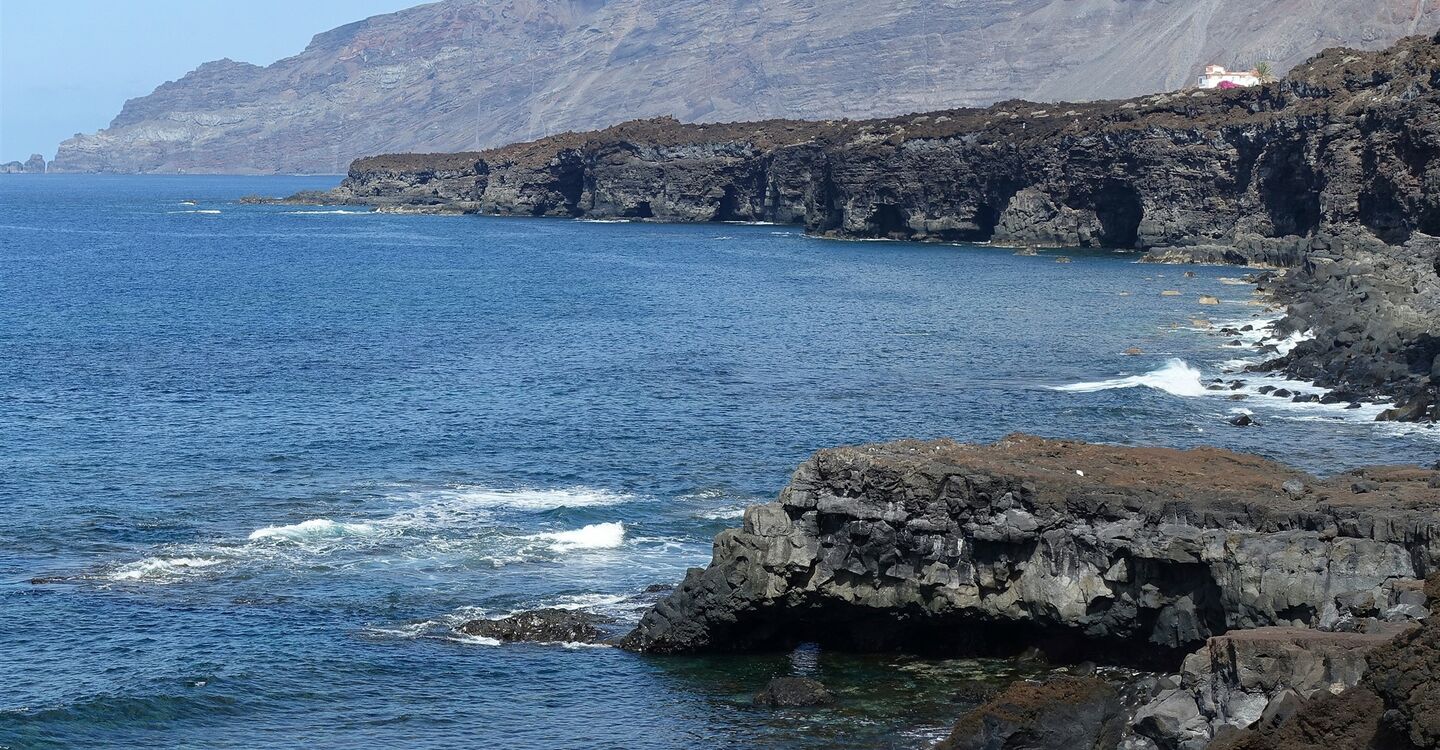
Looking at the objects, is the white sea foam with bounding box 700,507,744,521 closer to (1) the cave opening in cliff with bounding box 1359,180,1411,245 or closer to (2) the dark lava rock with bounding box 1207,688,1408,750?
(2) the dark lava rock with bounding box 1207,688,1408,750

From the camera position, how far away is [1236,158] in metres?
146

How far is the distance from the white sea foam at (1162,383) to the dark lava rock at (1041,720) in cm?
4297

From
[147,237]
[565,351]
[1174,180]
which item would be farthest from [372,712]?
[147,237]

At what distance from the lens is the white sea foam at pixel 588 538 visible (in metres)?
44.7

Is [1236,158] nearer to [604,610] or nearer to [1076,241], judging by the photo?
[1076,241]

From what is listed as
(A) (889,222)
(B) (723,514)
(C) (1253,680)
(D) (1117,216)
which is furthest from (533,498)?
(A) (889,222)

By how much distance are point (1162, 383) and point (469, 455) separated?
31246 millimetres

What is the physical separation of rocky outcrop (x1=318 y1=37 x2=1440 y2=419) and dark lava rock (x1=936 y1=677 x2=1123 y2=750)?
37882 millimetres

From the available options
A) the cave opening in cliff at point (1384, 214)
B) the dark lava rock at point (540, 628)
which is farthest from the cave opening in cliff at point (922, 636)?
the cave opening in cliff at point (1384, 214)

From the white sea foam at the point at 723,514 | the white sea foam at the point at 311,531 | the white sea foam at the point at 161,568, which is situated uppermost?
the white sea foam at the point at 723,514

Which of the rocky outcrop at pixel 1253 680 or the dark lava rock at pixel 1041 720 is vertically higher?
the rocky outcrop at pixel 1253 680

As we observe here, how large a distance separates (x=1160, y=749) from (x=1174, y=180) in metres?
130

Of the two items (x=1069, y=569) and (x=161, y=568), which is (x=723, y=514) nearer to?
(x=161, y=568)

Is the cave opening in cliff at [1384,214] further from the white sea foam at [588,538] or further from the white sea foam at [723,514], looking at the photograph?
the white sea foam at [588,538]
